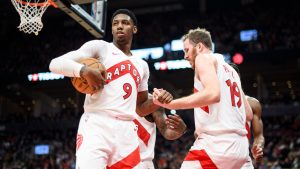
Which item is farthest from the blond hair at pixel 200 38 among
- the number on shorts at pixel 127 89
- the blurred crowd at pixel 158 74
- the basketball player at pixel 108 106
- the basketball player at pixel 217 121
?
the blurred crowd at pixel 158 74

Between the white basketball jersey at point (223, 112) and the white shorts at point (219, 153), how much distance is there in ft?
0.21

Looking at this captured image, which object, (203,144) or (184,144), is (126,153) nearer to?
(203,144)

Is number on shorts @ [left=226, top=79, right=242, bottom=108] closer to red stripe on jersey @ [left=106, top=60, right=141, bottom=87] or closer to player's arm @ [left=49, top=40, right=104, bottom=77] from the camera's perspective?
red stripe on jersey @ [left=106, top=60, right=141, bottom=87]

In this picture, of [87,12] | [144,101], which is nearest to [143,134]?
[144,101]

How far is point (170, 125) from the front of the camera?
4.35 m

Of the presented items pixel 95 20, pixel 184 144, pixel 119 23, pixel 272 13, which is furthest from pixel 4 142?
pixel 119 23

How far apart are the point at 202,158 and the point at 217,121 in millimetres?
333

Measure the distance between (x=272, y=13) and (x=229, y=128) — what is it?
940 inches

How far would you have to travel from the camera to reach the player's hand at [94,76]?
3711mm

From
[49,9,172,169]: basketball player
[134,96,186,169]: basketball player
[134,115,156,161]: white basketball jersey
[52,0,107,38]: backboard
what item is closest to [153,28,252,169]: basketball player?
[49,9,172,169]: basketball player

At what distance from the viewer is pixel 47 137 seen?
25.2 meters

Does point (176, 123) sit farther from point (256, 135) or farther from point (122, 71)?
point (256, 135)

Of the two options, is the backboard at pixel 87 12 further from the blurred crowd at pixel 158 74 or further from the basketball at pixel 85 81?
the blurred crowd at pixel 158 74

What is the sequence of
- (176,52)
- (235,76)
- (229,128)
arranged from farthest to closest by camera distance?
(176,52), (235,76), (229,128)
